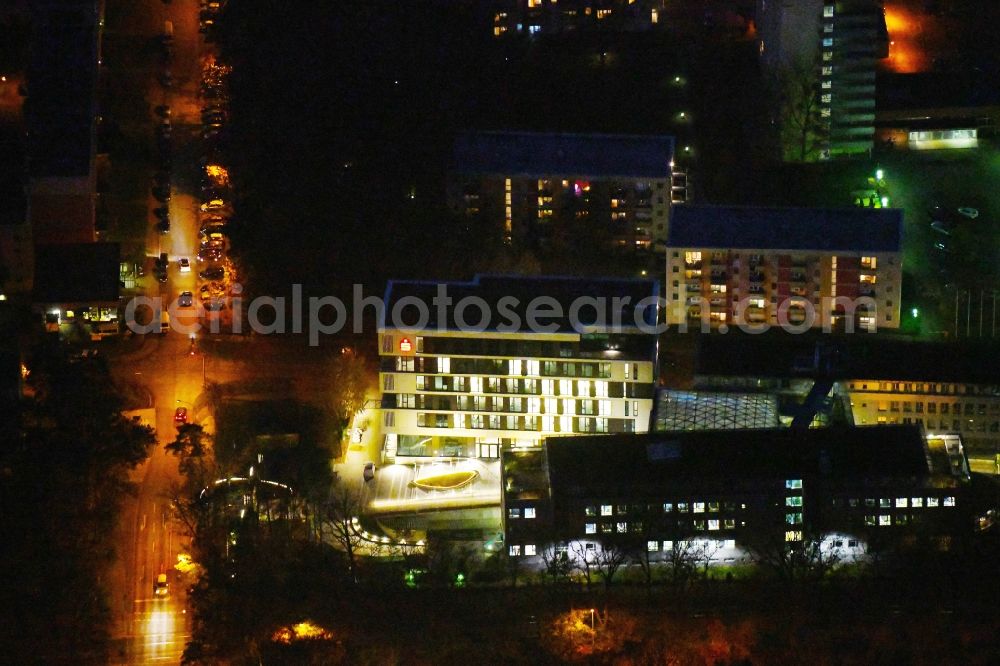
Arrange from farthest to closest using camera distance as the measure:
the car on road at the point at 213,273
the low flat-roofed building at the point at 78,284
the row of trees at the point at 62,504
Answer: the car on road at the point at 213,273, the low flat-roofed building at the point at 78,284, the row of trees at the point at 62,504

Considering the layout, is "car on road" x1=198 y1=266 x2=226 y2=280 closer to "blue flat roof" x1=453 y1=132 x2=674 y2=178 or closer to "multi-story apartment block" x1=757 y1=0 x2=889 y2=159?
"blue flat roof" x1=453 y1=132 x2=674 y2=178

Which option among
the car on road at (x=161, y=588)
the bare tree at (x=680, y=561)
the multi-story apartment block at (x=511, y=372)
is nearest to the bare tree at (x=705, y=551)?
the bare tree at (x=680, y=561)

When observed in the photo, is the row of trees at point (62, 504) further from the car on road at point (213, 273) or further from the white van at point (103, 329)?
the car on road at point (213, 273)

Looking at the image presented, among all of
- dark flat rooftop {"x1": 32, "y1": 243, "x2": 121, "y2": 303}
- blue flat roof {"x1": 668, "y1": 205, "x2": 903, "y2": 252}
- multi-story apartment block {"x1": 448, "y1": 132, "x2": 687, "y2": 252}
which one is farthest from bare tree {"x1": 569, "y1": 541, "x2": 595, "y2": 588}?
dark flat rooftop {"x1": 32, "y1": 243, "x2": 121, "y2": 303}

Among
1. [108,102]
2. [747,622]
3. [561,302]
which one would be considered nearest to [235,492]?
[561,302]

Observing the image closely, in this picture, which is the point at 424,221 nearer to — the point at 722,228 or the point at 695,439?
the point at 722,228

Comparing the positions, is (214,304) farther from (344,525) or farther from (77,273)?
(344,525)
